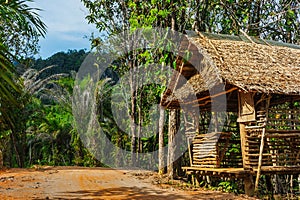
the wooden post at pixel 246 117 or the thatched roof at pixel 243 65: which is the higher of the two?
the thatched roof at pixel 243 65

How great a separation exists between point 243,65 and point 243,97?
742 mm

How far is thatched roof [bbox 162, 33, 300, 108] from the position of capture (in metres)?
7.06

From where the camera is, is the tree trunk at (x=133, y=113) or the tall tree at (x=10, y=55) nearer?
the tall tree at (x=10, y=55)

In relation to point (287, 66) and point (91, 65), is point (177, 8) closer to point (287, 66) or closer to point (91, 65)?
point (287, 66)

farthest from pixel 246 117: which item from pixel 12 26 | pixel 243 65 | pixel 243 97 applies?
pixel 12 26

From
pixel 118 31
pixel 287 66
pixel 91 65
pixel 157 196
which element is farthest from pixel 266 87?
pixel 91 65

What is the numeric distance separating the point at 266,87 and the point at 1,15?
5.10 m

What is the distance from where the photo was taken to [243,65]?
25.2 feet

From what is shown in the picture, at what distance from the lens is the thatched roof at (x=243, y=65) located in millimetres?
7059

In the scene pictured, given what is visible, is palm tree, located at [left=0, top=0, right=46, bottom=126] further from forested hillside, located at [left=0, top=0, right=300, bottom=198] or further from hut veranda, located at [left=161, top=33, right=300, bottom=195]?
forested hillside, located at [left=0, top=0, right=300, bottom=198]

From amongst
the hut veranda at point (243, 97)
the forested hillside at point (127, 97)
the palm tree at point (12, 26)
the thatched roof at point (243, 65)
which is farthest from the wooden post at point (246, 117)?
the palm tree at point (12, 26)

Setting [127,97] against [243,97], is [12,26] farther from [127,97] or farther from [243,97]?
[127,97]

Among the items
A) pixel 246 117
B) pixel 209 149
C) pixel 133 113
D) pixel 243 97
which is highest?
pixel 133 113

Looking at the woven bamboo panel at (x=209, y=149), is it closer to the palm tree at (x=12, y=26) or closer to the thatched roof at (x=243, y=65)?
the thatched roof at (x=243, y=65)
